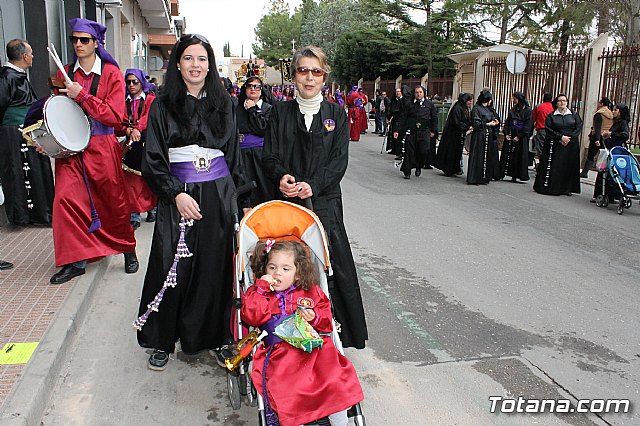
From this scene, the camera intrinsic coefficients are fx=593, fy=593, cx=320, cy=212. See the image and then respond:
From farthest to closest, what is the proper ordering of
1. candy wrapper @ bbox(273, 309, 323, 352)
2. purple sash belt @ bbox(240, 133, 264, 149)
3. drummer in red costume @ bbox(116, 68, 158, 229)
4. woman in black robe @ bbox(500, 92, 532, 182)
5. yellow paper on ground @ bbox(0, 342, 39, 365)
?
woman in black robe @ bbox(500, 92, 532, 182), purple sash belt @ bbox(240, 133, 264, 149), drummer in red costume @ bbox(116, 68, 158, 229), yellow paper on ground @ bbox(0, 342, 39, 365), candy wrapper @ bbox(273, 309, 323, 352)

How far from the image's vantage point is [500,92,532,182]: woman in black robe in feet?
43.7

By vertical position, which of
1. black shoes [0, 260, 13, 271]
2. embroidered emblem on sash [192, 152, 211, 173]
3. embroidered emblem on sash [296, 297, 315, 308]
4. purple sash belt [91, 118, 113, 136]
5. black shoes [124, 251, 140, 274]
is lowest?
black shoes [124, 251, 140, 274]

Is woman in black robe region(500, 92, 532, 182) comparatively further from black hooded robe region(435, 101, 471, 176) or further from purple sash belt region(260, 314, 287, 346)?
purple sash belt region(260, 314, 287, 346)

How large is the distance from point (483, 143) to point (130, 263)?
8.98 m

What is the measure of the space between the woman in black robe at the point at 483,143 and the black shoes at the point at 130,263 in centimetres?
849

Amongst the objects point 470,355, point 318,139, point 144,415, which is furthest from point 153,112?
point 470,355

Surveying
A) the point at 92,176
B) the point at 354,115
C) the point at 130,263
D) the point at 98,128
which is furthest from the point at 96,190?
the point at 354,115

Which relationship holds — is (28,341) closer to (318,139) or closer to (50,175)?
(318,139)

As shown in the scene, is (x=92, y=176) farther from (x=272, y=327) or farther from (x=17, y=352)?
(x=272, y=327)

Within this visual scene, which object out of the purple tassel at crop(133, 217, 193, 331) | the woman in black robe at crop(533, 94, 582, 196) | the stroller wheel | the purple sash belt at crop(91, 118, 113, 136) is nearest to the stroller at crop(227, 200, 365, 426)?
the stroller wheel

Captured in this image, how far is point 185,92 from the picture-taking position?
387 centimetres

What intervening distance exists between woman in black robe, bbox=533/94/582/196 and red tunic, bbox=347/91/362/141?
11.1m

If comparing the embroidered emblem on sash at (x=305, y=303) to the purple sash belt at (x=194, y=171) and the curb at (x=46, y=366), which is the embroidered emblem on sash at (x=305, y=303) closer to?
the purple sash belt at (x=194, y=171)

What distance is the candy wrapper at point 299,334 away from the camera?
9.80 ft
